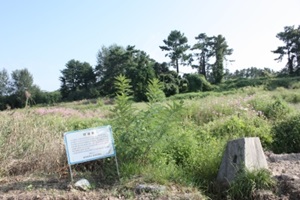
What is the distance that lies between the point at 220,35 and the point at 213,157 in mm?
39342

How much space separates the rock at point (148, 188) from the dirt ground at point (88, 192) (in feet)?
0.11

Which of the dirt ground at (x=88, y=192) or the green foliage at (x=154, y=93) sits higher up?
the green foliage at (x=154, y=93)

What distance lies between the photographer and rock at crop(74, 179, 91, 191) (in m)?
3.35

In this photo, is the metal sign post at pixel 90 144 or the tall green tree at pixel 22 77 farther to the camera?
the tall green tree at pixel 22 77

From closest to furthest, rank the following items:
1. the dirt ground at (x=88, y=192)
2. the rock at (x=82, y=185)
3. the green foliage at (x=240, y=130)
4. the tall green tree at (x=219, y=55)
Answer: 1. the dirt ground at (x=88, y=192)
2. the rock at (x=82, y=185)
3. the green foliage at (x=240, y=130)
4. the tall green tree at (x=219, y=55)

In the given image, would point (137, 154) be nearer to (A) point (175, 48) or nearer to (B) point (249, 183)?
(B) point (249, 183)

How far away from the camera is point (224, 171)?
3.79 meters

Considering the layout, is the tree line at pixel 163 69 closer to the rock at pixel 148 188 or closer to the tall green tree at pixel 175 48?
the tall green tree at pixel 175 48

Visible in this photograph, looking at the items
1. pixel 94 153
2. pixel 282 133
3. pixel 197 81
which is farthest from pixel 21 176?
pixel 197 81

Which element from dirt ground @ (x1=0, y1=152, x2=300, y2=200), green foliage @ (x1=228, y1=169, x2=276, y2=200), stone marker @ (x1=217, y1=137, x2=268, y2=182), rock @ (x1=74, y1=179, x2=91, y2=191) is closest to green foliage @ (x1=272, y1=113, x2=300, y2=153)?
dirt ground @ (x1=0, y1=152, x2=300, y2=200)

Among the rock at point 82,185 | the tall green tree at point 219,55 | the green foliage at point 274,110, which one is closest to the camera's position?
the rock at point 82,185

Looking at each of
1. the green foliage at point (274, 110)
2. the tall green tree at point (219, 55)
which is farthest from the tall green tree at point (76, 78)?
the green foliage at point (274, 110)

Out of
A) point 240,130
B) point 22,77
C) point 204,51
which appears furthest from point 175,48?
point 240,130

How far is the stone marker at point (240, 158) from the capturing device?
3.66m
